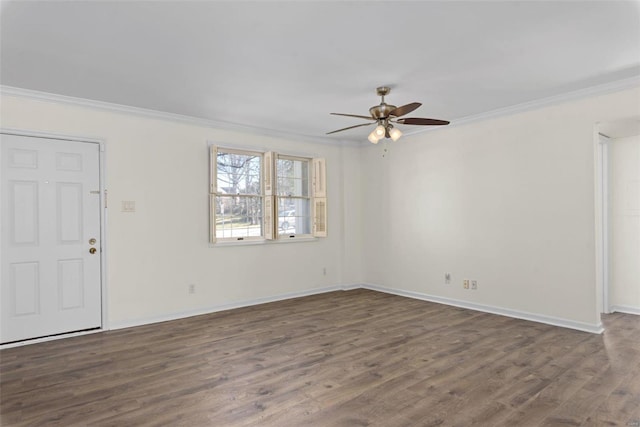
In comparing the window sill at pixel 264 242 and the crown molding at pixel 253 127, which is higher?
the crown molding at pixel 253 127

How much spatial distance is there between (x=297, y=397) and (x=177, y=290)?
2769 mm

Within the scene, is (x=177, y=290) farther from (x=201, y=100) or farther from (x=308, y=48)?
(x=308, y=48)

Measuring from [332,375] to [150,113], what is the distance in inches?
146

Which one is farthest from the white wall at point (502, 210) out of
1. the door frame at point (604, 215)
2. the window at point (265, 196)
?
the window at point (265, 196)

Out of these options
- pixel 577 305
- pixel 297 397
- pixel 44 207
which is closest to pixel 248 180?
pixel 44 207

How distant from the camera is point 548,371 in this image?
3076 mm

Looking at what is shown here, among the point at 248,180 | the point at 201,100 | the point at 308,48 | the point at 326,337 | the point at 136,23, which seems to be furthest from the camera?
the point at 248,180

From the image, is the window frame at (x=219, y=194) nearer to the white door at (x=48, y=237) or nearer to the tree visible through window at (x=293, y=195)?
the tree visible through window at (x=293, y=195)

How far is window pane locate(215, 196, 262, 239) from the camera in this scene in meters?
5.36

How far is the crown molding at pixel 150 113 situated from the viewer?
3900 millimetres

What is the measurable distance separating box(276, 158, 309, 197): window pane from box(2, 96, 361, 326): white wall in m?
0.28

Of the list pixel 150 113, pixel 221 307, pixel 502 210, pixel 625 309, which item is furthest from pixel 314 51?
pixel 625 309

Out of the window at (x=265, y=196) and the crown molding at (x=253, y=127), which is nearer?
the crown molding at (x=253, y=127)

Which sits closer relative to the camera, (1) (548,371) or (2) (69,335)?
(1) (548,371)
